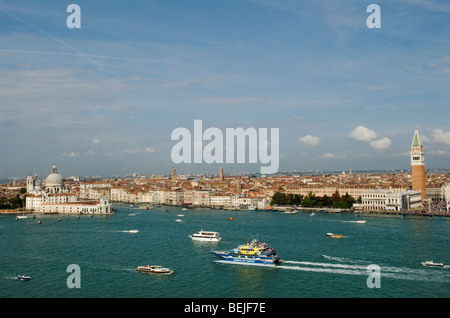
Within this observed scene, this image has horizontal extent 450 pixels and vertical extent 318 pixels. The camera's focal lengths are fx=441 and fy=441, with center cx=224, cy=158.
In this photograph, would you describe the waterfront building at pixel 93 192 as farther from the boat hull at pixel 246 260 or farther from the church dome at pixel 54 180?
the boat hull at pixel 246 260

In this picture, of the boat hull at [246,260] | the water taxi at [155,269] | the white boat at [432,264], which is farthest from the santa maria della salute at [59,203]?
the white boat at [432,264]

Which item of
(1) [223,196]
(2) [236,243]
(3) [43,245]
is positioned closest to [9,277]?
(3) [43,245]

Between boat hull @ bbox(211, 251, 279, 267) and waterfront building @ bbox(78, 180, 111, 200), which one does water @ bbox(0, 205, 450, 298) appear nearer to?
boat hull @ bbox(211, 251, 279, 267)

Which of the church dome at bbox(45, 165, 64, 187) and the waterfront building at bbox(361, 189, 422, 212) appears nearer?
the waterfront building at bbox(361, 189, 422, 212)

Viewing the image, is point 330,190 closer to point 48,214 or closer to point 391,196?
point 391,196

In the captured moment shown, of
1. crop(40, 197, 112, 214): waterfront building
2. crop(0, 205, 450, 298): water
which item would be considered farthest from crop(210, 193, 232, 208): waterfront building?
crop(0, 205, 450, 298): water

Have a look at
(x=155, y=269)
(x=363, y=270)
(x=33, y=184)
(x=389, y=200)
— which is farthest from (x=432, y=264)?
(x=33, y=184)
